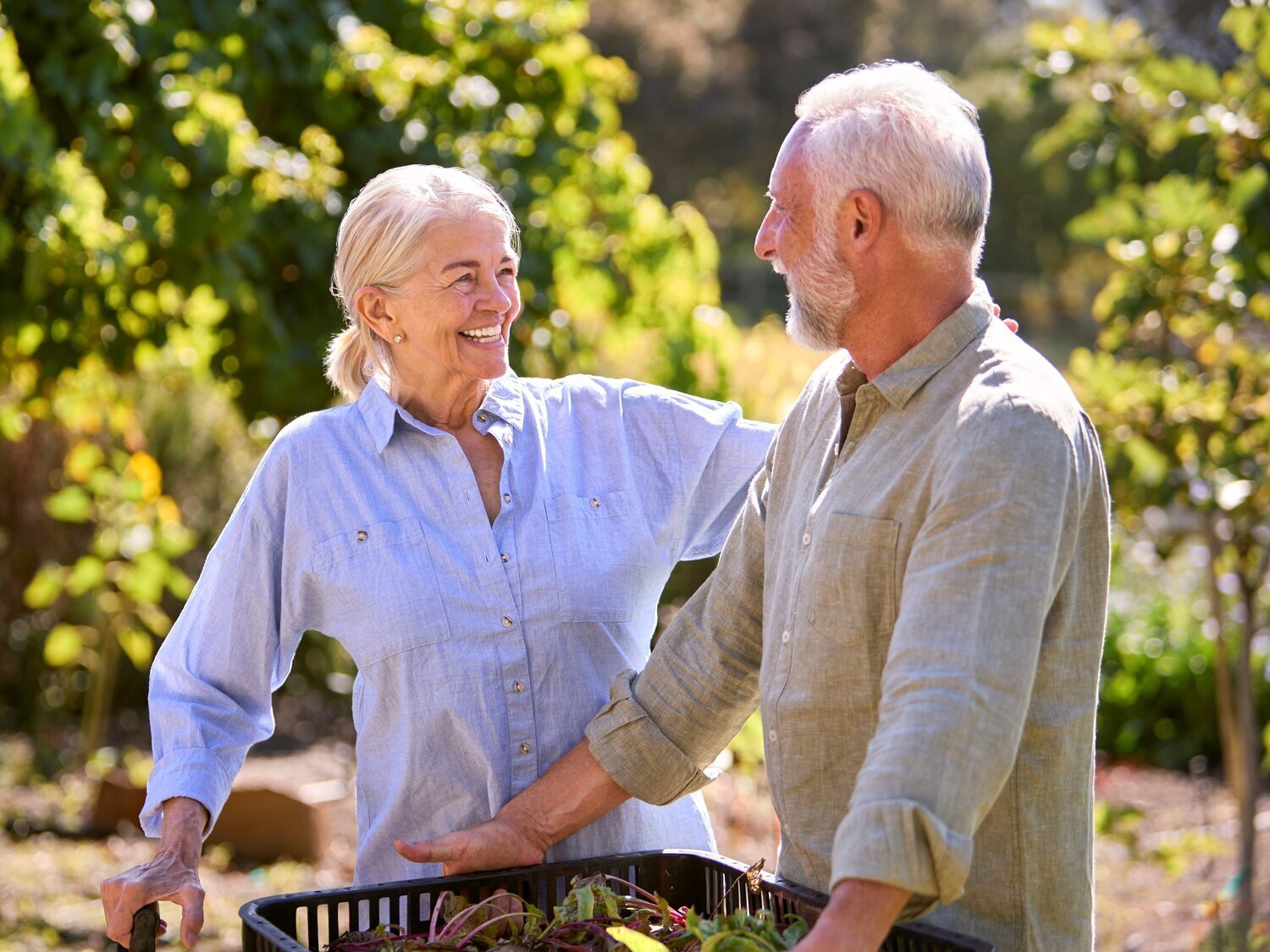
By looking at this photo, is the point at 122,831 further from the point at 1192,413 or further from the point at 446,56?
the point at 1192,413

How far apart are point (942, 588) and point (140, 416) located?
7.20 meters

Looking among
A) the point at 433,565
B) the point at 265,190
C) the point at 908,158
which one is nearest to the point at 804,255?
the point at 908,158

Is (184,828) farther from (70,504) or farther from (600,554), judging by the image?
(70,504)

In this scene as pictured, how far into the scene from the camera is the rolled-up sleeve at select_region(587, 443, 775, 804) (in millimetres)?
2172

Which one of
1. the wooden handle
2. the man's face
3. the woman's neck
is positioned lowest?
the wooden handle

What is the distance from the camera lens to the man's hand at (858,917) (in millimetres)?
1471

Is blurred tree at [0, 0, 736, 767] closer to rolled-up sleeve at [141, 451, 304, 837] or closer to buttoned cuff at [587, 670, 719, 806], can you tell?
rolled-up sleeve at [141, 451, 304, 837]

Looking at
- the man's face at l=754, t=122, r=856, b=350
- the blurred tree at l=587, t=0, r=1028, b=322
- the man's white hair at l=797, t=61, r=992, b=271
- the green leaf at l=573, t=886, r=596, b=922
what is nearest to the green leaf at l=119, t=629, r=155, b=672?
the green leaf at l=573, t=886, r=596, b=922

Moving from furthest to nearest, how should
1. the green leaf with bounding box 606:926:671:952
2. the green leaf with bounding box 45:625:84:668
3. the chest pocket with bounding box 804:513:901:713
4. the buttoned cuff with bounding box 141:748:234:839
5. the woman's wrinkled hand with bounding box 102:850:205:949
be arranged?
1. the green leaf with bounding box 45:625:84:668
2. the buttoned cuff with bounding box 141:748:234:839
3. the woman's wrinkled hand with bounding box 102:850:205:949
4. the chest pocket with bounding box 804:513:901:713
5. the green leaf with bounding box 606:926:671:952

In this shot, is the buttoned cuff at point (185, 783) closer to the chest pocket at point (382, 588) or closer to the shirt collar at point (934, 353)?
the chest pocket at point (382, 588)

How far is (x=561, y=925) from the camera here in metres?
1.87

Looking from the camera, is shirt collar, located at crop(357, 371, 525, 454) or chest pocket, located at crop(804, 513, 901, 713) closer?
chest pocket, located at crop(804, 513, 901, 713)

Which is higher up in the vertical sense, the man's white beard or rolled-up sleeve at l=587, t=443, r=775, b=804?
the man's white beard

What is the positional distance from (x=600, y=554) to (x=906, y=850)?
955mm
